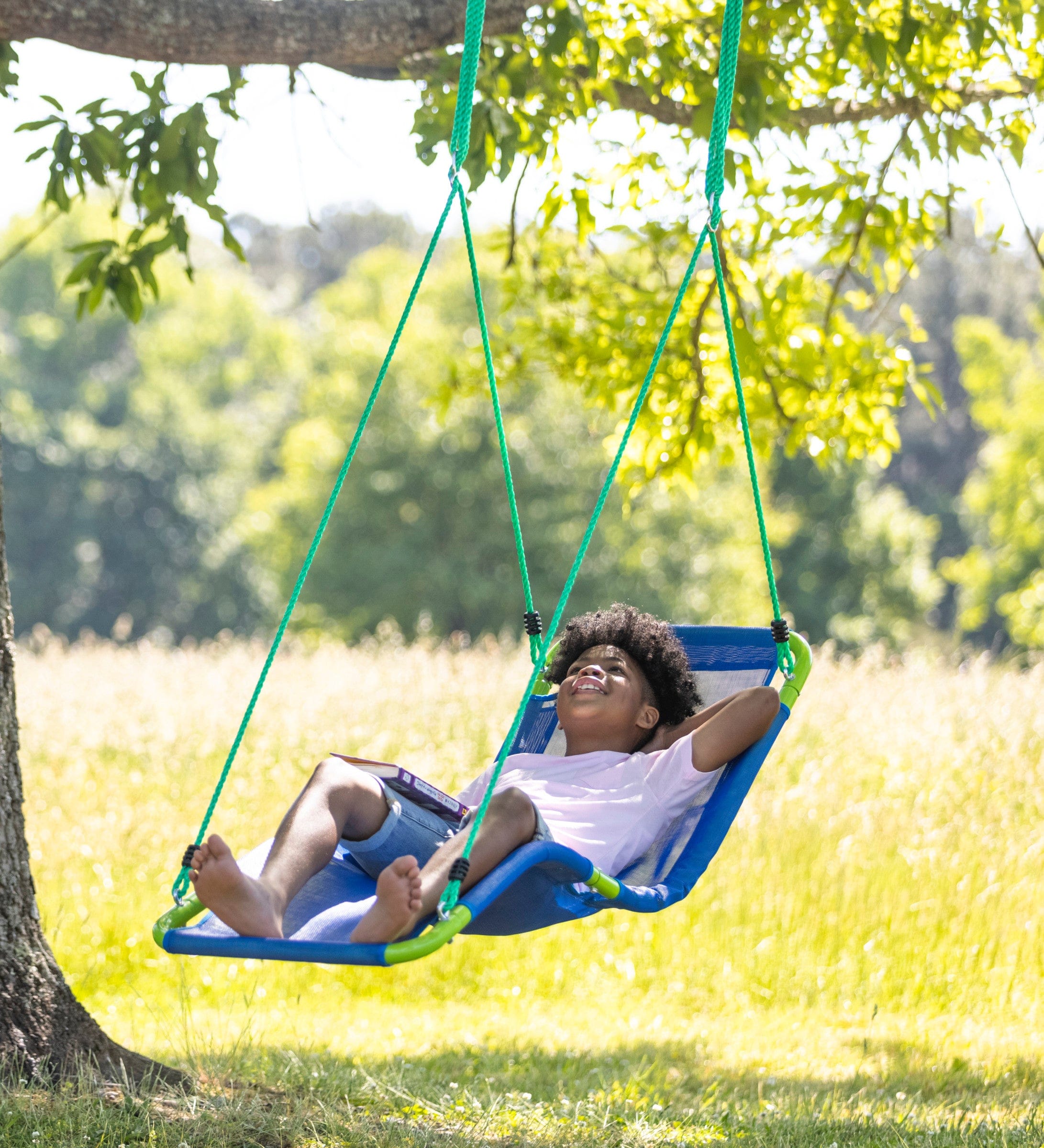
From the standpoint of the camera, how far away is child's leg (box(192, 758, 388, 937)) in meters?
2.29

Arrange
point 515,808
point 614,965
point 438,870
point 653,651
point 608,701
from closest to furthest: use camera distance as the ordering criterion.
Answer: point 438,870, point 515,808, point 608,701, point 653,651, point 614,965

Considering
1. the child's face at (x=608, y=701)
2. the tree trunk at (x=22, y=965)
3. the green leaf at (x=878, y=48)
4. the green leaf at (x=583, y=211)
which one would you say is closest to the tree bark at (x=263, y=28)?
the green leaf at (x=878, y=48)

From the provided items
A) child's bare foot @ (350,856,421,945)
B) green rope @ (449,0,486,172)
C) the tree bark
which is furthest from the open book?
the tree bark

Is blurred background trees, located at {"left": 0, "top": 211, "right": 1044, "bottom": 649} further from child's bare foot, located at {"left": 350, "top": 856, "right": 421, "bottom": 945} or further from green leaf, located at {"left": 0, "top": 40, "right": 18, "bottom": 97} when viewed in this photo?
child's bare foot, located at {"left": 350, "top": 856, "right": 421, "bottom": 945}

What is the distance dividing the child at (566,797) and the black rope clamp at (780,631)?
0.63ft

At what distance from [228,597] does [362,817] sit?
1127 inches

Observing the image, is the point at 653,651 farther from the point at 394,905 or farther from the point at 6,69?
the point at 6,69

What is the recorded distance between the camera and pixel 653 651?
347 centimetres

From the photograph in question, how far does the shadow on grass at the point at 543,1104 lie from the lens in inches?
115

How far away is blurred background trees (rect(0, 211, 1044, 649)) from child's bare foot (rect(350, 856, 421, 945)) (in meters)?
12.8

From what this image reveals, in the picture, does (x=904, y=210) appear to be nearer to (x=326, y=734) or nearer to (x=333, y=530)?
(x=326, y=734)

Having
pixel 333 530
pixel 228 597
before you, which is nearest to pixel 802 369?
pixel 333 530

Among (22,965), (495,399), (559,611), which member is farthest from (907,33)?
(22,965)

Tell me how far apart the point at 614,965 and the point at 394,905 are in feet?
10.0
